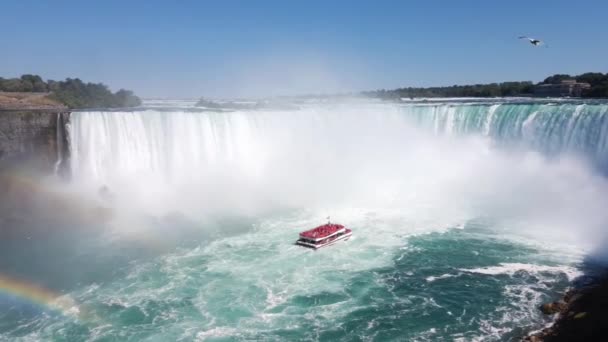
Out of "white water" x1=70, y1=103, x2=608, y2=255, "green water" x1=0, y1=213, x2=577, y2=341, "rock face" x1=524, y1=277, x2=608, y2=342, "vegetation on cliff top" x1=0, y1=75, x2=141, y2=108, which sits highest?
"vegetation on cliff top" x1=0, y1=75, x2=141, y2=108

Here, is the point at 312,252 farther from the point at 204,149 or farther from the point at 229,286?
the point at 204,149

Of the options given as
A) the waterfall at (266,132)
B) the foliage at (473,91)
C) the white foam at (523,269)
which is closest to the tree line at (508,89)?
the foliage at (473,91)

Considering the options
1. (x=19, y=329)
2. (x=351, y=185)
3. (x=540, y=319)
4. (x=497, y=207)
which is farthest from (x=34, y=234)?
(x=497, y=207)

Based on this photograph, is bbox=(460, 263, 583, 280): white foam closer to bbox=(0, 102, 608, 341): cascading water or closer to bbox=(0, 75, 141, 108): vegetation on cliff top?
bbox=(0, 102, 608, 341): cascading water

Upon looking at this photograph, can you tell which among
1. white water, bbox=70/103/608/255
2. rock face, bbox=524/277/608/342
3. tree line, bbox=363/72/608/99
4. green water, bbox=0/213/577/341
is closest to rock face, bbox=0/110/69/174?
white water, bbox=70/103/608/255

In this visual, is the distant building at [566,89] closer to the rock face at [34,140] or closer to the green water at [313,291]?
the green water at [313,291]
